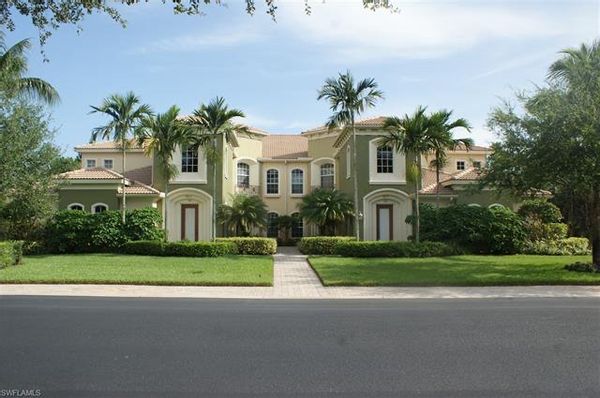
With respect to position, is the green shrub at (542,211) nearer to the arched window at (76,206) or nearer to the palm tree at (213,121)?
the palm tree at (213,121)

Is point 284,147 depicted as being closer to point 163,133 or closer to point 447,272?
point 163,133

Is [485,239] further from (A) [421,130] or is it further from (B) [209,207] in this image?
(B) [209,207]

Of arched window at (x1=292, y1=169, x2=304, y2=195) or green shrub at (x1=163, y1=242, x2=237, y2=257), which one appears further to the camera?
arched window at (x1=292, y1=169, x2=304, y2=195)

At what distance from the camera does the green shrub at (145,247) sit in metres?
25.2

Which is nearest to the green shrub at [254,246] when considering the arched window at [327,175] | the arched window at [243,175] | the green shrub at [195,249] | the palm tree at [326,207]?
the green shrub at [195,249]

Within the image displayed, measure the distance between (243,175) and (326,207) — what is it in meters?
9.52

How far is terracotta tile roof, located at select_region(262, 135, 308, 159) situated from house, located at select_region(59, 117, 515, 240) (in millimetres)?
1336

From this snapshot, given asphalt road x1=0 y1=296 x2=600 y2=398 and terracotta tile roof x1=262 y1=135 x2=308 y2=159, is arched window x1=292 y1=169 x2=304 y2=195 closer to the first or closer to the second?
terracotta tile roof x1=262 y1=135 x2=308 y2=159

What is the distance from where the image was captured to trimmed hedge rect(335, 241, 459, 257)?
24.5m

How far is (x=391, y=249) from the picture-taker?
24.5 meters

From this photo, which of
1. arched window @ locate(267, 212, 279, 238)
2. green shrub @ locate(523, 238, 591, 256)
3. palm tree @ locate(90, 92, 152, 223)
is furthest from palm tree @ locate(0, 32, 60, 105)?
green shrub @ locate(523, 238, 591, 256)

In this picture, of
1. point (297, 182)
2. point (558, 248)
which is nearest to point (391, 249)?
point (558, 248)

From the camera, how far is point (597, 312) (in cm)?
1026

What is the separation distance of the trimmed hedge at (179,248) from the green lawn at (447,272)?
14.3 ft
